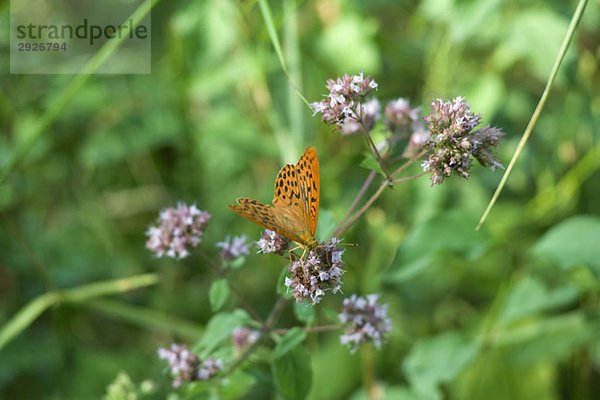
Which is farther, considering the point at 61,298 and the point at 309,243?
the point at 61,298

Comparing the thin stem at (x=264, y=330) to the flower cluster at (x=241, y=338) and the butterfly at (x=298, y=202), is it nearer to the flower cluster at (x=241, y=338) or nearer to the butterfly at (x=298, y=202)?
the flower cluster at (x=241, y=338)

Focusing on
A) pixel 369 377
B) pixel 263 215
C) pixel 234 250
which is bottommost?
pixel 369 377

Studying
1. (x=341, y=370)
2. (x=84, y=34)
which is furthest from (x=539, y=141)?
(x=84, y=34)

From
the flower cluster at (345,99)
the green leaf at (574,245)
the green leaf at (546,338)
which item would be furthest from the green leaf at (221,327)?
the green leaf at (546,338)

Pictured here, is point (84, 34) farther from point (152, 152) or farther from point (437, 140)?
point (437, 140)

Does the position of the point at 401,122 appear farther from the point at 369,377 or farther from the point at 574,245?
the point at 369,377

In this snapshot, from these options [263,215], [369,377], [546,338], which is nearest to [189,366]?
[263,215]
